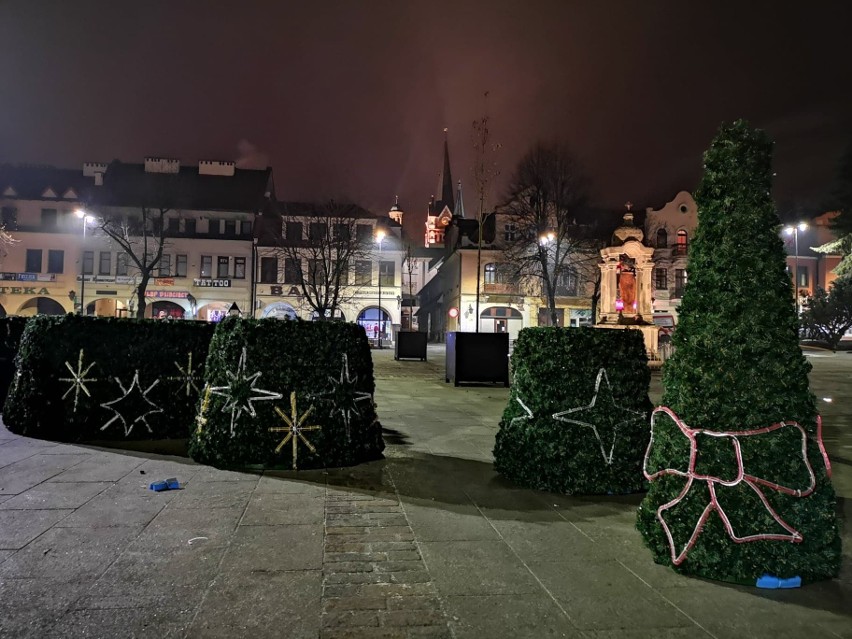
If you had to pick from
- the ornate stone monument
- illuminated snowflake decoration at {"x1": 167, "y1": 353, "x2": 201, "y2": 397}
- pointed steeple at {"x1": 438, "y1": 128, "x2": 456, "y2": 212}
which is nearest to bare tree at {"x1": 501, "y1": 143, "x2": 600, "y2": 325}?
the ornate stone monument

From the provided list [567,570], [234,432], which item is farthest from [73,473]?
[567,570]

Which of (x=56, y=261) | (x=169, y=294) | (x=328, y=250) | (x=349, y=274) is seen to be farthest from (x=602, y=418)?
(x=56, y=261)

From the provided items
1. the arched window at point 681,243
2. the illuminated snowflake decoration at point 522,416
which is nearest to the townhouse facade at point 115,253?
the arched window at point 681,243

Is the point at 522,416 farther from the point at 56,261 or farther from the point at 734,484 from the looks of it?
the point at 56,261

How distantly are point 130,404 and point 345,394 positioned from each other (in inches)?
142

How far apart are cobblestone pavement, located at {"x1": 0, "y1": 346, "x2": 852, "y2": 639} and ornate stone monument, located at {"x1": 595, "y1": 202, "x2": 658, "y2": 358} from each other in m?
22.1

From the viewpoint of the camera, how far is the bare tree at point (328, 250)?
39.7 meters

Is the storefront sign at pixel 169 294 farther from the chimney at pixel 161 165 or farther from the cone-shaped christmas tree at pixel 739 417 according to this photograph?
the cone-shaped christmas tree at pixel 739 417

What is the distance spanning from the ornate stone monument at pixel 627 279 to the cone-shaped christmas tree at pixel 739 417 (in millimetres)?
24360

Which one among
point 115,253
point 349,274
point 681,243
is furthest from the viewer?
point 681,243

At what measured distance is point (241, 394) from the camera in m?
7.05

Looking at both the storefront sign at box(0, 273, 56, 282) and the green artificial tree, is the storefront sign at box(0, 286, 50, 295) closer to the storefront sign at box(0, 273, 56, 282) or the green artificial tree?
the storefront sign at box(0, 273, 56, 282)

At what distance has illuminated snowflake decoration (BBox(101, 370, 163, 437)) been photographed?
857 cm

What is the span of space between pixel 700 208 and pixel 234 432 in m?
5.62
